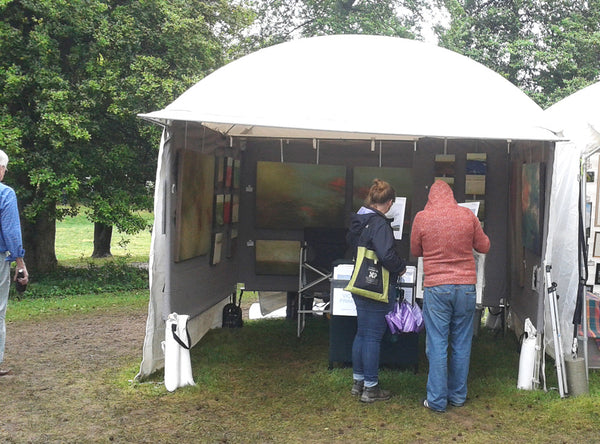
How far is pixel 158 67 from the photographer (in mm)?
12180

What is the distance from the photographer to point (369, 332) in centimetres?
525

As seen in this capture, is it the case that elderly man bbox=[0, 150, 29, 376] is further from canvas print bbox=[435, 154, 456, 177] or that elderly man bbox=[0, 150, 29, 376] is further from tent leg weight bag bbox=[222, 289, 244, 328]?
canvas print bbox=[435, 154, 456, 177]

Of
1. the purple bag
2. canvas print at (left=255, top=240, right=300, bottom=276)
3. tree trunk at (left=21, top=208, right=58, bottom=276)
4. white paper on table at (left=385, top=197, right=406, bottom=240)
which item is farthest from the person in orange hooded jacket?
tree trunk at (left=21, top=208, right=58, bottom=276)

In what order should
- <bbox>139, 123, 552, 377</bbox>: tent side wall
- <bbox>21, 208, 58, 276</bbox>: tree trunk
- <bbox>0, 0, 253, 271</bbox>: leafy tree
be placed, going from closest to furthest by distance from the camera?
<bbox>139, 123, 552, 377</bbox>: tent side wall, <bbox>0, 0, 253, 271</bbox>: leafy tree, <bbox>21, 208, 58, 276</bbox>: tree trunk

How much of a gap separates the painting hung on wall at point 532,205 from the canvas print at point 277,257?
2.56 m

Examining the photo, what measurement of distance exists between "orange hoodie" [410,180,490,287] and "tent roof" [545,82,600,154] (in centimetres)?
115

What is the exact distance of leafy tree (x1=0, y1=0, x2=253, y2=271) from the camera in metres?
11.3

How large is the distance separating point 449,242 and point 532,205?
5.65 feet

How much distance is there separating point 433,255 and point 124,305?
284 inches

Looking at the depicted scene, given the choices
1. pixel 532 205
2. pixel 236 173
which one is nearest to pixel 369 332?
pixel 532 205

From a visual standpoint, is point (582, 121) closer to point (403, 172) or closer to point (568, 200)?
point (568, 200)

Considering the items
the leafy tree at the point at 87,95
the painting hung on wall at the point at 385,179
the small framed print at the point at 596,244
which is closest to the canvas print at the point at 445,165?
the painting hung on wall at the point at 385,179

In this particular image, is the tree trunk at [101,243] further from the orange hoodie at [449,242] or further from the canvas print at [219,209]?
the orange hoodie at [449,242]

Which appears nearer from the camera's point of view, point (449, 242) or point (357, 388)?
point (449, 242)
